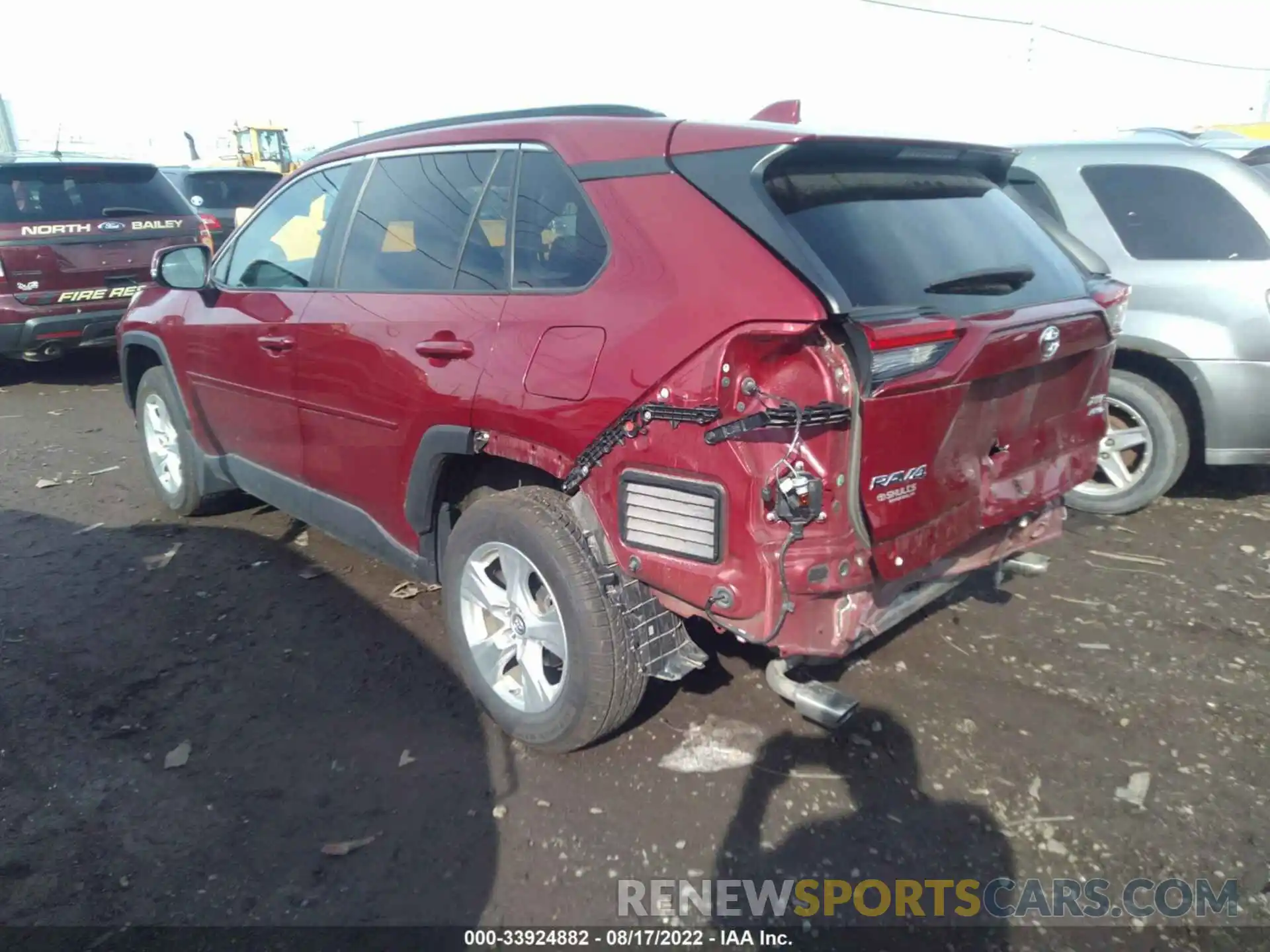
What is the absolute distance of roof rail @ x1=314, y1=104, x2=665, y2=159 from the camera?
9.36 feet

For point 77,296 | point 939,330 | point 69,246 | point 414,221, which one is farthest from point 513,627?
point 69,246

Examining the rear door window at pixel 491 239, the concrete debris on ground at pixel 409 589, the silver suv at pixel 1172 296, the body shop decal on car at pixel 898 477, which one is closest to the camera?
the body shop decal on car at pixel 898 477

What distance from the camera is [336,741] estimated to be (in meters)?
3.17

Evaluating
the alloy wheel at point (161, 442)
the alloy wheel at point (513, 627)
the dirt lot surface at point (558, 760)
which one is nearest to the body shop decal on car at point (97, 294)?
the alloy wheel at point (161, 442)

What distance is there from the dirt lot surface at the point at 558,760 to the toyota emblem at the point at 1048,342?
4.44 ft

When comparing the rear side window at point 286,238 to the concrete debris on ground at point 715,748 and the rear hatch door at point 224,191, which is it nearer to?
the concrete debris on ground at point 715,748

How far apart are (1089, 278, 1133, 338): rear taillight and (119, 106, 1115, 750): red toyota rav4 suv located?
116mm

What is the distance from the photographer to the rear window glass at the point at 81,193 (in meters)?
7.62

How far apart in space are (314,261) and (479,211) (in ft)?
3.55

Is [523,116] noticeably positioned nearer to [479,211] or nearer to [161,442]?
[479,211]

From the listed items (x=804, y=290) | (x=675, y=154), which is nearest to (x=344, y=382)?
(x=675, y=154)

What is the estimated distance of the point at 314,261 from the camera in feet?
12.4

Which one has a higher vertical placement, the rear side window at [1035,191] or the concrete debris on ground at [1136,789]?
the rear side window at [1035,191]

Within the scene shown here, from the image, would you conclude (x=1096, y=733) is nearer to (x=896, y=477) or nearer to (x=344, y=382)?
(x=896, y=477)
